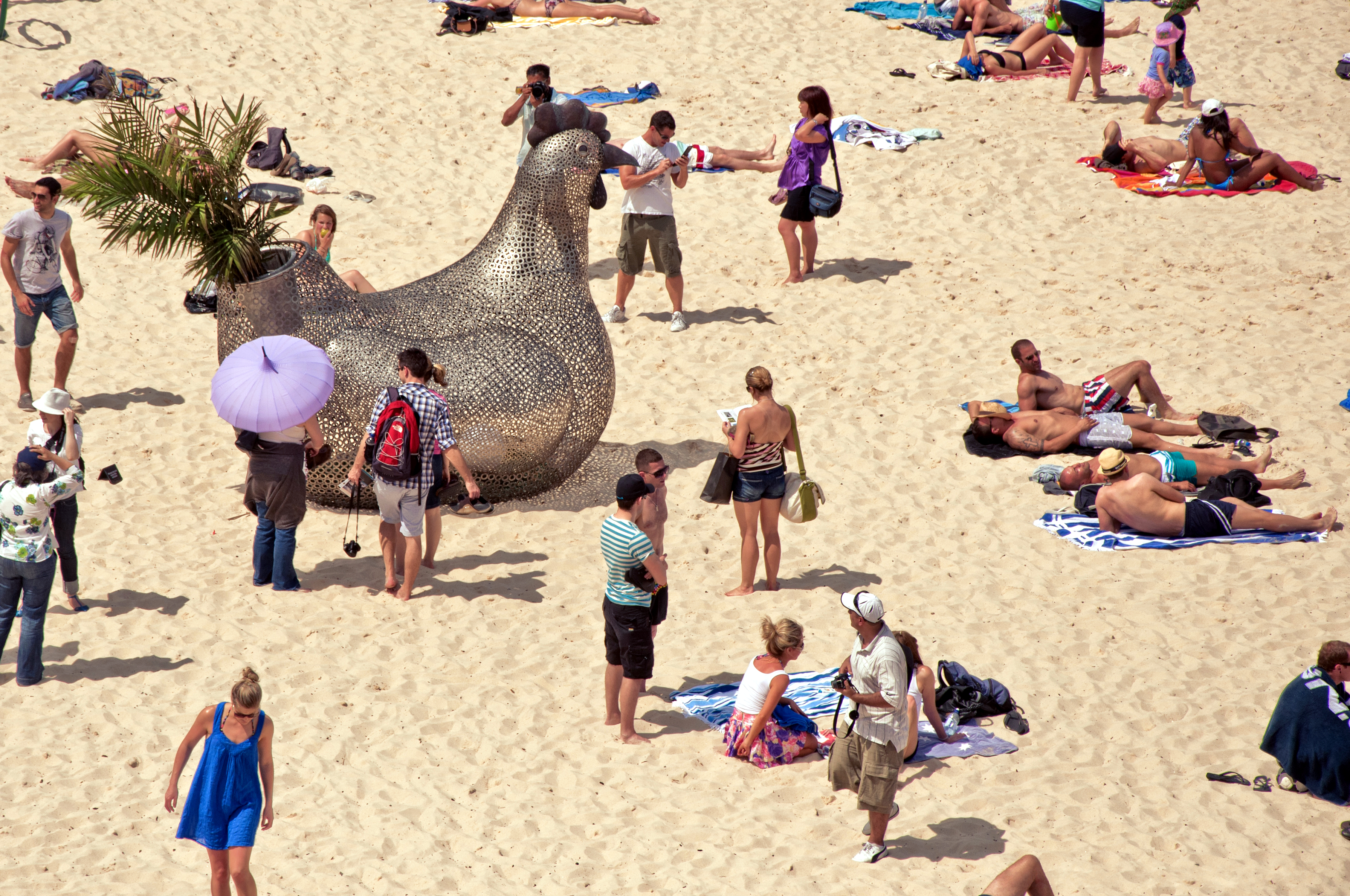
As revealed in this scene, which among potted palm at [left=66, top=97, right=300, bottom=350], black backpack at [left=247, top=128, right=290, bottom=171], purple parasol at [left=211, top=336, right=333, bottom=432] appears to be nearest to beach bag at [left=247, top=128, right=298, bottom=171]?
black backpack at [left=247, top=128, right=290, bottom=171]

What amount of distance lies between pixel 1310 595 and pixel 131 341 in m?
9.84

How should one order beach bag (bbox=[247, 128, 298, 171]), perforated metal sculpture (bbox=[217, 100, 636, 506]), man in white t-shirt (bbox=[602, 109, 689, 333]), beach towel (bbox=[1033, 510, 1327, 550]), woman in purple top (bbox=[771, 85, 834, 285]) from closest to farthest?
perforated metal sculpture (bbox=[217, 100, 636, 506])
beach towel (bbox=[1033, 510, 1327, 550])
man in white t-shirt (bbox=[602, 109, 689, 333])
woman in purple top (bbox=[771, 85, 834, 285])
beach bag (bbox=[247, 128, 298, 171])

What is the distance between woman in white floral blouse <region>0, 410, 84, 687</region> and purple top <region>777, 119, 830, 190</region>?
7430mm

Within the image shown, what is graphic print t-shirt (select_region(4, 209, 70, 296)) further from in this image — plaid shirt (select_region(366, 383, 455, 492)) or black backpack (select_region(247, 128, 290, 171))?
black backpack (select_region(247, 128, 290, 171))

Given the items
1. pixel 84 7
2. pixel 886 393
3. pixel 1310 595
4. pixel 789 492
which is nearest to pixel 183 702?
pixel 789 492

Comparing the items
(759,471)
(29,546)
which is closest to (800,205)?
(759,471)

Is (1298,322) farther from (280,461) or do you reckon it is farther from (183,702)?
(183,702)

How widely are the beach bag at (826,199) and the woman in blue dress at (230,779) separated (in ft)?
26.7

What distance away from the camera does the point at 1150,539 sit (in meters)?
8.86

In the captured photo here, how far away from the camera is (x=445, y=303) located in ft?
29.7

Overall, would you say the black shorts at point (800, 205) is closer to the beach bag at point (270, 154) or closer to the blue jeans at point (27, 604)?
the beach bag at point (270, 154)

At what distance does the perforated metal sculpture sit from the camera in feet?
27.8

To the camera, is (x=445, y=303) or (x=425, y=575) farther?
(x=445, y=303)

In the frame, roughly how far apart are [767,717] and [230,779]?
8.91ft
